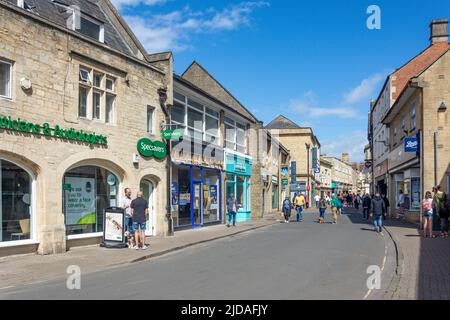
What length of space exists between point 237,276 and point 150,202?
954 cm

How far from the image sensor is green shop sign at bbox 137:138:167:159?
16781 millimetres

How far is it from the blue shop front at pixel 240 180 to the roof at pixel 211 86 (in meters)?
3.44

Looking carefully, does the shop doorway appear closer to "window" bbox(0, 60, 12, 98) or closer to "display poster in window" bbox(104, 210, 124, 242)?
"display poster in window" bbox(104, 210, 124, 242)

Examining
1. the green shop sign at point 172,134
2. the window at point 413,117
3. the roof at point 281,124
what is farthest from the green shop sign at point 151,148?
the roof at point 281,124

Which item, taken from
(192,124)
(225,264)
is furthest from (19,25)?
(192,124)

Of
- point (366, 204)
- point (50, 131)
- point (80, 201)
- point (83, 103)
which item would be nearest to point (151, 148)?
point (83, 103)

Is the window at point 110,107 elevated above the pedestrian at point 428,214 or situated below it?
above

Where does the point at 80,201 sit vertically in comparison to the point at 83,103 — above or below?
below

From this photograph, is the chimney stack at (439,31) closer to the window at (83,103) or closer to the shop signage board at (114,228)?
the window at (83,103)

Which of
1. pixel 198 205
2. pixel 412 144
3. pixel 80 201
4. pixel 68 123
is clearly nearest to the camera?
pixel 68 123

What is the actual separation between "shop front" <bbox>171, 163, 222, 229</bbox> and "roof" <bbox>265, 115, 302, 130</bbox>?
135ft

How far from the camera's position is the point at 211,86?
102ft

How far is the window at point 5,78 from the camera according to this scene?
11.7 m

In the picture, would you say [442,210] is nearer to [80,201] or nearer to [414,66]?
[80,201]
